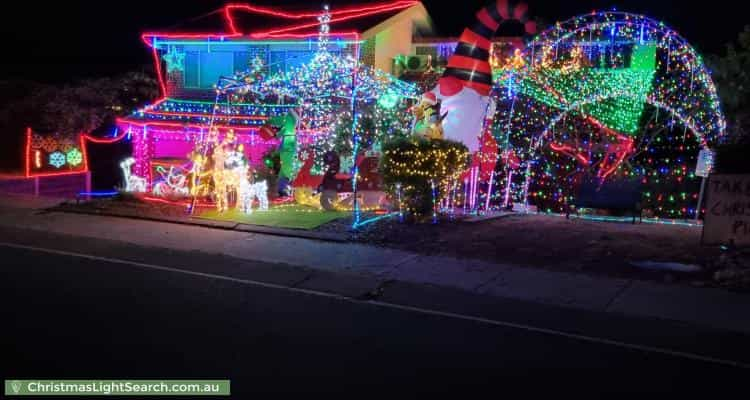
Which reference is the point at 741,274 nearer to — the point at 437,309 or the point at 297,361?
the point at 437,309

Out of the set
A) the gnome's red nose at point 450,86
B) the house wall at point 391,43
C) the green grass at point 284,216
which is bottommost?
the green grass at point 284,216

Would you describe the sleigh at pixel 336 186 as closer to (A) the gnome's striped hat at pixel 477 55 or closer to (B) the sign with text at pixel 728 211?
(A) the gnome's striped hat at pixel 477 55

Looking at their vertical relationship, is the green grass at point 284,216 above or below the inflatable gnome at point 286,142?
below

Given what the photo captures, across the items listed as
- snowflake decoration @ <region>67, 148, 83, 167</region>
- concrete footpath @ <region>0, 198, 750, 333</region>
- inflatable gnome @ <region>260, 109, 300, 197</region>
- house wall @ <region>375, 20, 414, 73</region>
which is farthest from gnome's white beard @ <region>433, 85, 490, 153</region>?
snowflake decoration @ <region>67, 148, 83, 167</region>

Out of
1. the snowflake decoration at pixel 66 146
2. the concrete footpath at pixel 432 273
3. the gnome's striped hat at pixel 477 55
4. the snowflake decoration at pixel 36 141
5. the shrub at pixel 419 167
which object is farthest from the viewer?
the snowflake decoration at pixel 66 146

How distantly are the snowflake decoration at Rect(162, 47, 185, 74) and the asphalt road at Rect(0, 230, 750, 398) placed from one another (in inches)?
549

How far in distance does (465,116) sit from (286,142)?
14.8 ft

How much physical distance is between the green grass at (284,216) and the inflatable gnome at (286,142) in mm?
1721

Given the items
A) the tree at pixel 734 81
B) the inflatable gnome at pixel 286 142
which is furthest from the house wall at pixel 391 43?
the tree at pixel 734 81

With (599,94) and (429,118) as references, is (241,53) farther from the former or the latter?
(599,94)

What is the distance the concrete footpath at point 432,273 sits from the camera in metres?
7.55

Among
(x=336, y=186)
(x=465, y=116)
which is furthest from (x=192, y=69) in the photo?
(x=465, y=116)

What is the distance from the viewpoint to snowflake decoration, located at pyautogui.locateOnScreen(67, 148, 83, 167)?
18688 millimetres

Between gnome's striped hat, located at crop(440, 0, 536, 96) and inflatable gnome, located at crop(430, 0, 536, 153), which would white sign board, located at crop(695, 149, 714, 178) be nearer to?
gnome's striped hat, located at crop(440, 0, 536, 96)
